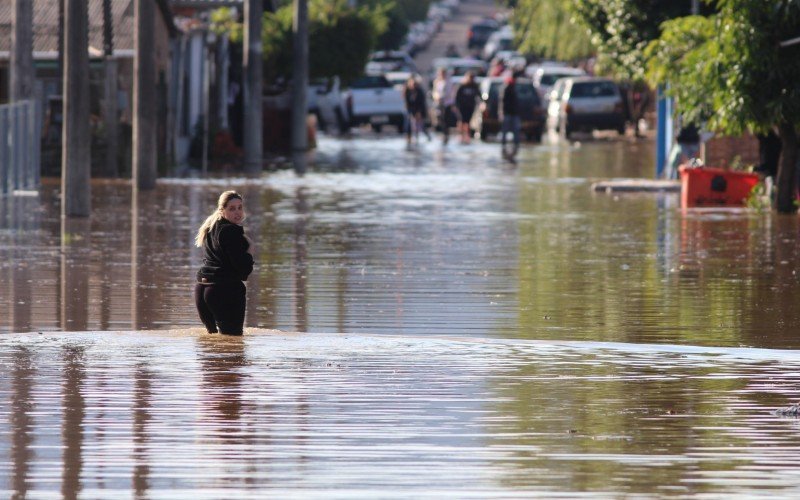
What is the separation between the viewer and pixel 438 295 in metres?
15.4

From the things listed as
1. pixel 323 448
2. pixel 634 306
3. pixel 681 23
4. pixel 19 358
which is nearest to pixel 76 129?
pixel 681 23

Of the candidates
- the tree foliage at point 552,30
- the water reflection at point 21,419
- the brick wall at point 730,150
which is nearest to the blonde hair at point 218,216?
the water reflection at point 21,419

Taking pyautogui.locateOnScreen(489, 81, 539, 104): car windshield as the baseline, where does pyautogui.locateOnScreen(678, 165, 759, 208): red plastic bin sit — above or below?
below

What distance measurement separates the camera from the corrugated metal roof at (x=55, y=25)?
32438 millimetres

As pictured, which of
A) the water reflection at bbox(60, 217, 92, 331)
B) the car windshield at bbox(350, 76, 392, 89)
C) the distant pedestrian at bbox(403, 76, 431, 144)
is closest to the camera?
the water reflection at bbox(60, 217, 92, 331)

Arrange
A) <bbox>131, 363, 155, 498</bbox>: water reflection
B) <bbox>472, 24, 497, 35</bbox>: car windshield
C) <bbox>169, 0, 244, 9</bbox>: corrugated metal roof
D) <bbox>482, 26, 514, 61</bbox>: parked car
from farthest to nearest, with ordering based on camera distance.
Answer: <bbox>472, 24, 497, 35</bbox>: car windshield
<bbox>482, 26, 514, 61</bbox>: parked car
<bbox>169, 0, 244, 9</bbox>: corrugated metal roof
<bbox>131, 363, 155, 498</bbox>: water reflection

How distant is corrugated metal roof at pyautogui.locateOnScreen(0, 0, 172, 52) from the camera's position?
32.4m

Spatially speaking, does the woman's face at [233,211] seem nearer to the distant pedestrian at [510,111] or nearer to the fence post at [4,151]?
the fence post at [4,151]

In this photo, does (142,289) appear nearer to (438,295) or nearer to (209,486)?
(438,295)

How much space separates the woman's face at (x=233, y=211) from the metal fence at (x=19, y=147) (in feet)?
44.9

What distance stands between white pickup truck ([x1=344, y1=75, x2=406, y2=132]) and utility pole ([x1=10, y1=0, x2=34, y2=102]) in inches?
1036

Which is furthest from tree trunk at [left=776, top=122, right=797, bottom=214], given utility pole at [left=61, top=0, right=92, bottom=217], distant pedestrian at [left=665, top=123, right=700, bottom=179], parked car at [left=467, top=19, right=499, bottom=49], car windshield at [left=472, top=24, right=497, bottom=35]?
car windshield at [left=472, top=24, right=497, bottom=35]

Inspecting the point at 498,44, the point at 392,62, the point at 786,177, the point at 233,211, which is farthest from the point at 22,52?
the point at 498,44

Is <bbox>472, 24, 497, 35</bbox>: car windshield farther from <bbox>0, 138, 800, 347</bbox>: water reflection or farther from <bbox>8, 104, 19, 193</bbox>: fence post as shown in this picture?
<bbox>8, 104, 19, 193</bbox>: fence post
